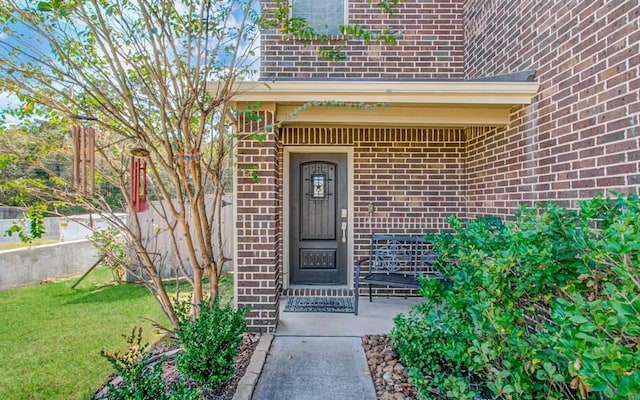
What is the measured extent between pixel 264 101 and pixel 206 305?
2.06 m

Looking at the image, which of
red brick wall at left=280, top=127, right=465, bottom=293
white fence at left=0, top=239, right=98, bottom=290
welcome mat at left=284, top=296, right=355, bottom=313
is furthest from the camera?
white fence at left=0, top=239, right=98, bottom=290

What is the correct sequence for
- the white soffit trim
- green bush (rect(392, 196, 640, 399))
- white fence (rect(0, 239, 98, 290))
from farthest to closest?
white fence (rect(0, 239, 98, 290)) → the white soffit trim → green bush (rect(392, 196, 640, 399))

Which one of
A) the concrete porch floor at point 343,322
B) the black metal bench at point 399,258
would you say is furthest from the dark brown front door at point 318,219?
the concrete porch floor at point 343,322

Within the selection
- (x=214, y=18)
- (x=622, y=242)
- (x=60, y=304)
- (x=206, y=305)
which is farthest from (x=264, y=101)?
(x=60, y=304)

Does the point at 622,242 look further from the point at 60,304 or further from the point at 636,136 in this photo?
the point at 60,304

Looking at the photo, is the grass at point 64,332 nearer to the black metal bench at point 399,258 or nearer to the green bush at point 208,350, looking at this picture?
the green bush at point 208,350

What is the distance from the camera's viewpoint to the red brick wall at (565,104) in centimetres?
231

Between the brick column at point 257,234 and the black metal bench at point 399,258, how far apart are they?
4.80 ft

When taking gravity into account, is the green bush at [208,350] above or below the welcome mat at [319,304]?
above

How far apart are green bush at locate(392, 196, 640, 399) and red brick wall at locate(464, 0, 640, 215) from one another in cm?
73

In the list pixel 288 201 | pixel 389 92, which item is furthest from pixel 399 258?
pixel 389 92

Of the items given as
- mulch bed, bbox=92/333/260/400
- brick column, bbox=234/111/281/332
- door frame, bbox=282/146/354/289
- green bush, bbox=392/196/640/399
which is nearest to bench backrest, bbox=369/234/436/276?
door frame, bbox=282/146/354/289

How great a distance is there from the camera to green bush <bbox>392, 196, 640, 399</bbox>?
1.32 m

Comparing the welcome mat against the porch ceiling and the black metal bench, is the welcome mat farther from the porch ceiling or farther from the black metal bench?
the porch ceiling
